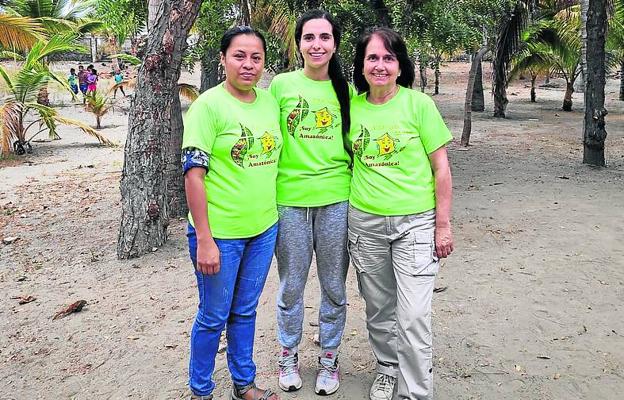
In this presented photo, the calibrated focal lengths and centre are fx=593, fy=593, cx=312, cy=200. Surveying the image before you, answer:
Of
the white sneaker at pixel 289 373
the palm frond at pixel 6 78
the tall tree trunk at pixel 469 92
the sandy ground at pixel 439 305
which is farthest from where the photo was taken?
the palm frond at pixel 6 78

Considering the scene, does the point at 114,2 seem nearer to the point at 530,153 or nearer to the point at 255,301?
the point at 255,301

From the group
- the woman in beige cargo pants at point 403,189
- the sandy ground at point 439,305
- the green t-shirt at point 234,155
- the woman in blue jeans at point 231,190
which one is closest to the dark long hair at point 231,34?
the woman in blue jeans at point 231,190

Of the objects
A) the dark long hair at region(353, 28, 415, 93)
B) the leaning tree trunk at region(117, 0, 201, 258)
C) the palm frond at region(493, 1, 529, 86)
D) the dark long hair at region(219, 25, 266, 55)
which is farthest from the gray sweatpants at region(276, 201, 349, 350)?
the palm frond at region(493, 1, 529, 86)

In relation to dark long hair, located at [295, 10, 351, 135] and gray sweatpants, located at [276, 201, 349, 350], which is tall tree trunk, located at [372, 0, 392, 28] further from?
gray sweatpants, located at [276, 201, 349, 350]

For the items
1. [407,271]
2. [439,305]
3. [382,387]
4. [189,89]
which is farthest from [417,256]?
[189,89]

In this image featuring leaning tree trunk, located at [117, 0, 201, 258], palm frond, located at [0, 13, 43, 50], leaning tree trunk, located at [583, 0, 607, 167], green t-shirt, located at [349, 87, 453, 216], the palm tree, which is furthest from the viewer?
palm frond, located at [0, 13, 43, 50]

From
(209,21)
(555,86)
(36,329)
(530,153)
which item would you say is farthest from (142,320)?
(555,86)

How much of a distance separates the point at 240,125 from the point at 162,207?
3542mm

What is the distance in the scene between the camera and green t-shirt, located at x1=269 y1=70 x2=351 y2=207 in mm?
2920

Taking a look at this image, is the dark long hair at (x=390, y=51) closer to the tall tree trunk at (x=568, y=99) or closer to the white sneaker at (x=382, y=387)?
the white sneaker at (x=382, y=387)

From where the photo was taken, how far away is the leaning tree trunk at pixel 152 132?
5.50 m

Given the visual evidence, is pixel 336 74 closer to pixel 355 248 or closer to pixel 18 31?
pixel 355 248

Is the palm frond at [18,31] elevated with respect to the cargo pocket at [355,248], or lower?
elevated

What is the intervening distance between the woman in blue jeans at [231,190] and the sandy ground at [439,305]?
700 millimetres
